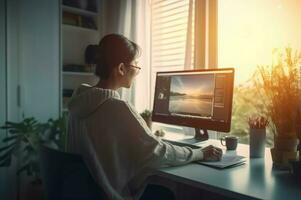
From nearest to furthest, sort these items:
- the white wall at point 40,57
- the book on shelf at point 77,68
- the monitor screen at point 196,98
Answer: the monitor screen at point 196,98 → the white wall at point 40,57 → the book on shelf at point 77,68

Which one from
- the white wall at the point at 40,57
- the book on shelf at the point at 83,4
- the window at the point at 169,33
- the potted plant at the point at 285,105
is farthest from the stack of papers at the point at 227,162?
the book on shelf at the point at 83,4

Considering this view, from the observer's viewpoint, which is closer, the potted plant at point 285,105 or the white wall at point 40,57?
the potted plant at point 285,105

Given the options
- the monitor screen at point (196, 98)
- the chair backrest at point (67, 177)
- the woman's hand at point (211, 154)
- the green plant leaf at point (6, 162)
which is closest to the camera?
the chair backrest at point (67, 177)

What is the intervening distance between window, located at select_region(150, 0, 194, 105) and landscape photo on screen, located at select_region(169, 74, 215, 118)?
522mm

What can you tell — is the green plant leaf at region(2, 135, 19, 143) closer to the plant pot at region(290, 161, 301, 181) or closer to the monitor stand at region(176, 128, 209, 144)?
the monitor stand at region(176, 128, 209, 144)

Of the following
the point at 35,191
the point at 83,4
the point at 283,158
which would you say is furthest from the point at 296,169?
the point at 83,4

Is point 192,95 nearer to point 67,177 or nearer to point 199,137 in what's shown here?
point 199,137

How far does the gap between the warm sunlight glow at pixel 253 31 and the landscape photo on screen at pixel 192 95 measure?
0.46 meters

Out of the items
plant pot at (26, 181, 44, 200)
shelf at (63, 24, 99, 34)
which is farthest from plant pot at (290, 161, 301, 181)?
shelf at (63, 24, 99, 34)

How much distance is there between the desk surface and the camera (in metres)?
1.10

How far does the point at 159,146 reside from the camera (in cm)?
135

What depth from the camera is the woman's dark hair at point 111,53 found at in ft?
5.10

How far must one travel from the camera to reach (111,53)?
156 cm

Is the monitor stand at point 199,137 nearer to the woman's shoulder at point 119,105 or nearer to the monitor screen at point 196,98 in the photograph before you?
the monitor screen at point 196,98
